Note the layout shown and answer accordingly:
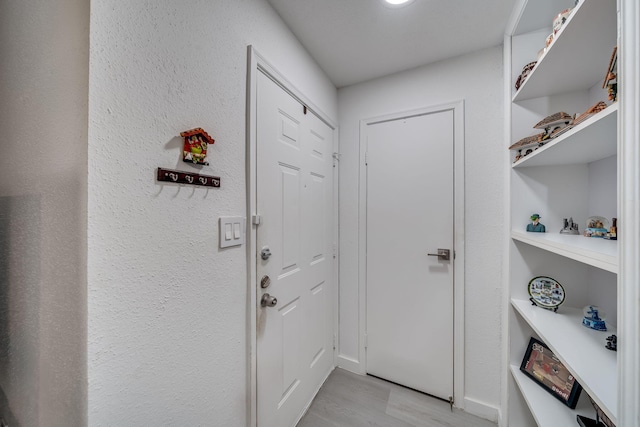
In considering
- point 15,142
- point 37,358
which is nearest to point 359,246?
point 37,358

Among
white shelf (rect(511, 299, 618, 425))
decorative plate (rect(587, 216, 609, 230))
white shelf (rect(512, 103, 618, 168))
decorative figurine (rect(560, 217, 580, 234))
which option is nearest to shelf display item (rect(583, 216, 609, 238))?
decorative plate (rect(587, 216, 609, 230))

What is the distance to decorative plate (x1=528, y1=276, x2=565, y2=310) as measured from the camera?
3.93ft

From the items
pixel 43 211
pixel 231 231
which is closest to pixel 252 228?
pixel 231 231

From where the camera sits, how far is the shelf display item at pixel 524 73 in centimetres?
124

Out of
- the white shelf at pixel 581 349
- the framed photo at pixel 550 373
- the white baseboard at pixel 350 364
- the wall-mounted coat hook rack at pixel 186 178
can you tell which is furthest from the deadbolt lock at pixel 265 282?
the framed photo at pixel 550 373

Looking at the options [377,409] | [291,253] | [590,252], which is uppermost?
[590,252]

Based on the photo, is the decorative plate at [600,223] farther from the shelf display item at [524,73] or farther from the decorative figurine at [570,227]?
the shelf display item at [524,73]

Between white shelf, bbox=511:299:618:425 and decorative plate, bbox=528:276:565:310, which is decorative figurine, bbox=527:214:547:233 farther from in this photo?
white shelf, bbox=511:299:618:425

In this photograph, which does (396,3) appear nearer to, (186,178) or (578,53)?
(578,53)

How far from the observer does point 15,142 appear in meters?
0.76

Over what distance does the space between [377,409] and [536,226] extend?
1.51 meters

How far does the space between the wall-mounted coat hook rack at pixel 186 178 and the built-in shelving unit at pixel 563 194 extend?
46.8 inches

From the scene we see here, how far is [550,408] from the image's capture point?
3.41 feet

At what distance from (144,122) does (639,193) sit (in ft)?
3.91
